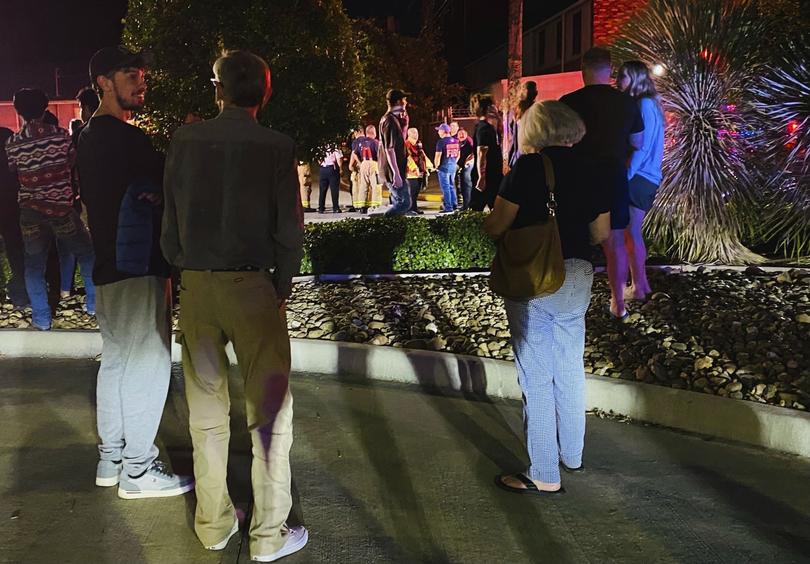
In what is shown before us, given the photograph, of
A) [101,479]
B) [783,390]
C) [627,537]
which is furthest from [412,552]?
[783,390]

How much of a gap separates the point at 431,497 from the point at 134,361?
1490 millimetres

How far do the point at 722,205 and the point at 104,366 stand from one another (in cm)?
752

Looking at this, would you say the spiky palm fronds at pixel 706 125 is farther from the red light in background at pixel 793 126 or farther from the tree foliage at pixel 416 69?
the tree foliage at pixel 416 69

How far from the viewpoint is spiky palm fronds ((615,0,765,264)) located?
9484mm

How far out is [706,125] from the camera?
9703 mm

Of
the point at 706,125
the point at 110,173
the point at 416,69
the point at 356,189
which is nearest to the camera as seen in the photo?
the point at 110,173

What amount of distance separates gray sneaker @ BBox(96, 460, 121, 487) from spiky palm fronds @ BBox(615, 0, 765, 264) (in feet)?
22.7

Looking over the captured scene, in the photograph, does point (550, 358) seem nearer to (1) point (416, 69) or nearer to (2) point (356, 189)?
(2) point (356, 189)

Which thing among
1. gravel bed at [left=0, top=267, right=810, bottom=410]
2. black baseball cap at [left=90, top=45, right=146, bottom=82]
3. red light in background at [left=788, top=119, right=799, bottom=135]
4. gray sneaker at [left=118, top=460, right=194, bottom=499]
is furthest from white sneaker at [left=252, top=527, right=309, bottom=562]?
red light in background at [left=788, top=119, right=799, bottom=135]

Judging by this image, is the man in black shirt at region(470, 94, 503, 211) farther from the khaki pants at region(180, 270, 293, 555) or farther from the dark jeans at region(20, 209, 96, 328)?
the khaki pants at region(180, 270, 293, 555)

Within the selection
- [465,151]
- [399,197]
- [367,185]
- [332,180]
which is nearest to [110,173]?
[399,197]

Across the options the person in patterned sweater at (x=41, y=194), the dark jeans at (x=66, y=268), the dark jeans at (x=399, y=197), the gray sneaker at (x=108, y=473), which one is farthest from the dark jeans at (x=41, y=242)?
the dark jeans at (x=399, y=197)

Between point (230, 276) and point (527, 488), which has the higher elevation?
point (230, 276)

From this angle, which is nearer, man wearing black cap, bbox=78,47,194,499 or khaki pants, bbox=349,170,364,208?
man wearing black cap, bbox=78,47,194,499
